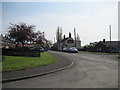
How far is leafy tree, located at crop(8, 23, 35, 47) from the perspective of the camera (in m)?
28.8

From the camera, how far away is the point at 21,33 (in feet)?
94.2

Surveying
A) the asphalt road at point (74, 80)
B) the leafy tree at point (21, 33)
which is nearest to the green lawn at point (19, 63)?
the asphalt road at point (74, 80)

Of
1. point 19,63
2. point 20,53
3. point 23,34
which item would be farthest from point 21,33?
point 19,63

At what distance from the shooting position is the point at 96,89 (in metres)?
6.27

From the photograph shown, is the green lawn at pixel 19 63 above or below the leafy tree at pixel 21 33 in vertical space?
below

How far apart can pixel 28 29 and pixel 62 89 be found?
26030 millimetres

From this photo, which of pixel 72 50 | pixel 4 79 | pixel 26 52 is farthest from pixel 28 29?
pixel 4 79

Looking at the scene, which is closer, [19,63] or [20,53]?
[19,63]

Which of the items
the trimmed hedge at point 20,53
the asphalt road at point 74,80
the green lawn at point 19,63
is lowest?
the asphalt road at point 74,80

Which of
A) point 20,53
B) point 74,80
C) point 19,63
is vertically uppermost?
point 20,53

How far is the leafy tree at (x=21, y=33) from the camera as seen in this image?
94.4ft

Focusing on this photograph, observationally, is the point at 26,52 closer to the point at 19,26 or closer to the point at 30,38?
the point at 30,38

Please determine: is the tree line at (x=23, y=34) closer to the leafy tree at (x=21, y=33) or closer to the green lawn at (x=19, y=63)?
the leafy tree at (x=21, y=33)

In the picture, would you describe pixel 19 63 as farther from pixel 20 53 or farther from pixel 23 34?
pixel 23 34
